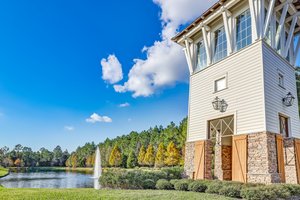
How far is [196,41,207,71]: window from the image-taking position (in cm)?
1189

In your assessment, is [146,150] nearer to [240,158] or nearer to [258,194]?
[240,158]

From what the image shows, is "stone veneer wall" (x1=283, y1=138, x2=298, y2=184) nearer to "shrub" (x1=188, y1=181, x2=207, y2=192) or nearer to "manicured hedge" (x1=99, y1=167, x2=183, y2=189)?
"shrub" (x1=188, y1=181, x2=207, y2=192)

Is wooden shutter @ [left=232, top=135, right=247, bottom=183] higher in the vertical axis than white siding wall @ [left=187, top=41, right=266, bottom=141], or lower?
lower

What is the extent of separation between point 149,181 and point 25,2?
1030 cm

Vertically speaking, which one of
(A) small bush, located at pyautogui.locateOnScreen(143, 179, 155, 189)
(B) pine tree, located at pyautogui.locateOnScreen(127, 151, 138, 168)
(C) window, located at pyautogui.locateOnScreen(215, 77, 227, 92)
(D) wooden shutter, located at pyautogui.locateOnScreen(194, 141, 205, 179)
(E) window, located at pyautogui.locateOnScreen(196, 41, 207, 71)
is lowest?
(B) pine tree, located at pyautogui.locateOnScreen(127, 151, 138, 168)

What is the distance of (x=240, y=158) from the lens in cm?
843

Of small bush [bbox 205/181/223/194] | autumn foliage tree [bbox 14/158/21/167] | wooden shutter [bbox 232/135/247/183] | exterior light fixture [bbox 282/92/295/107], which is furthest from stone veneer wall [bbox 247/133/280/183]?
autumn foliage tree [bbox 14/158/21/167]

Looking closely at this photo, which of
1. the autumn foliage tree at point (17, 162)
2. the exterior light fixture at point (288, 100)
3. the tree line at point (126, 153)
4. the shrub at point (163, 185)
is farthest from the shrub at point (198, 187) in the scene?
the autumn foliage tree at point (17, 162)

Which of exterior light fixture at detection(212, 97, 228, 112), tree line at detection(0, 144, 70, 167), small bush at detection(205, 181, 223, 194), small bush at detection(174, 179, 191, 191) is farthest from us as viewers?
tree line at detection(0, 144, 70, 167)

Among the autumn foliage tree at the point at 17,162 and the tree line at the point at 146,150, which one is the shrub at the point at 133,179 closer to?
the tree line at the point at 146,150

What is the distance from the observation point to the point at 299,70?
16750mm

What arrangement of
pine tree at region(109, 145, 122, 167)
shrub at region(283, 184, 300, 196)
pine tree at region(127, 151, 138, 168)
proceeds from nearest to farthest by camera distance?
shrub at region(283, 184, 300, 196) < pine tree at region(127, 151, 138, 168) < pine tree at region(109, 145, 122, 167)

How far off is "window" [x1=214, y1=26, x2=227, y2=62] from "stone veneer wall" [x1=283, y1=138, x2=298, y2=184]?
464 centimetres

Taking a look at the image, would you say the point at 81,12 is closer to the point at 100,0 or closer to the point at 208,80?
the point at 100,0
